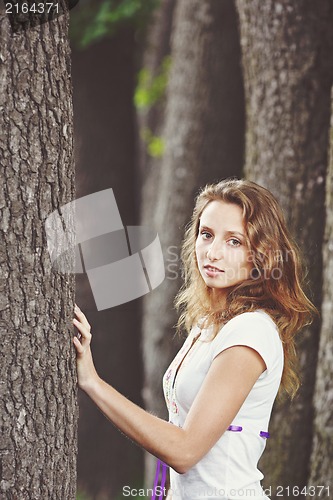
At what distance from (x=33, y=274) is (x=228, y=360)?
61cm

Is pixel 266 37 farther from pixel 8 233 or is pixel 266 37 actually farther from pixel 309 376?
pixel 8 233

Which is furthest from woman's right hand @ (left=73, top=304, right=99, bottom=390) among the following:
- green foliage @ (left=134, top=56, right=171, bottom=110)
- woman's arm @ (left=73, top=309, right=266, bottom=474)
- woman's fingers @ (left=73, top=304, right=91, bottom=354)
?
green foliage @ (left=134, top=56, right=171, bottom=110)

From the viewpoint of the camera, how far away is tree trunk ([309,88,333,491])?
4.38 metres

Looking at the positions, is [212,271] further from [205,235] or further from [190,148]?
[190,148]

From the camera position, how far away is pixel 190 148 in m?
6.55

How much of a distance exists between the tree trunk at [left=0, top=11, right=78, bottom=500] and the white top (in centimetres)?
37

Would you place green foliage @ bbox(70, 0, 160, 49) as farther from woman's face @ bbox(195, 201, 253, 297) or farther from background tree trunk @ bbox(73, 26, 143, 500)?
woman's face @ bbox(195, 201, 253, 297)

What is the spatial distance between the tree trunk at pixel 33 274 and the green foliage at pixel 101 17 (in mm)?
4482

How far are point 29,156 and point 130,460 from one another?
5.07m

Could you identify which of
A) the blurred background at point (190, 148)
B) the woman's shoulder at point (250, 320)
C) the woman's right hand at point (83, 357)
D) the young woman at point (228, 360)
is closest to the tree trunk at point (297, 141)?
the blurred background at point (190, 148)

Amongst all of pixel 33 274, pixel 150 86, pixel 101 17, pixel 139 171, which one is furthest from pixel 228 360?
pixel 150 86

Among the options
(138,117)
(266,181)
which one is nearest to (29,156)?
(266,181)

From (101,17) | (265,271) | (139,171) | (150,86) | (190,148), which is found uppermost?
(101,17)

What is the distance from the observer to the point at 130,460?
7031 millimetres
